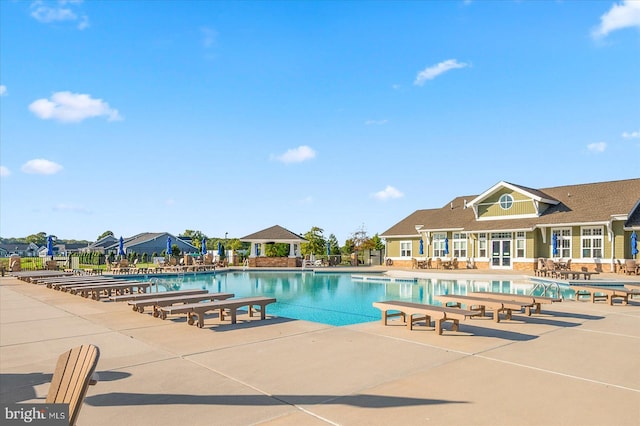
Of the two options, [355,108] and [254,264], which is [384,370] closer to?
[355,108]

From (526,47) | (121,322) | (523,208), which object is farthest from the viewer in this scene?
(523,208)

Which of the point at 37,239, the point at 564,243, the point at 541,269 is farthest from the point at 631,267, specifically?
the point at 37,239

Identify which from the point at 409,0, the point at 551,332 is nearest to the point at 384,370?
the point at 551,332

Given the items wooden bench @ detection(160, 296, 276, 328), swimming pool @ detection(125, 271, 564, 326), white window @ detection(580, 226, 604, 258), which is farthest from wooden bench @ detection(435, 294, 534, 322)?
white window @ detection(580, 226, 604, 258)

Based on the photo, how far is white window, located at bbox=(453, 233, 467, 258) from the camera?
29844 mm

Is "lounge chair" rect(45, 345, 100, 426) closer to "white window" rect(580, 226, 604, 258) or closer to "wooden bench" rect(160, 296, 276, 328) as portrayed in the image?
"wooden bench" rect(160, 296, 276, 328)

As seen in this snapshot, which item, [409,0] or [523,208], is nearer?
[409,0]

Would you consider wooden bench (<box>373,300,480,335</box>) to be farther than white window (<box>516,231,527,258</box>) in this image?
No

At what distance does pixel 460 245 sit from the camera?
98.9 feet

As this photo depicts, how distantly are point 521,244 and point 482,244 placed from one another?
8.67 feet

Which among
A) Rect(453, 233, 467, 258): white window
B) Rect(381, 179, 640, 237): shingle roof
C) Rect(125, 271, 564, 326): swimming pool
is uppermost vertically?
Rect(381, 179, 640, 237): shingle roof

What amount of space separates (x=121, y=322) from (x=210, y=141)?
55.8 feet

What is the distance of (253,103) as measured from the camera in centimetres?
2275

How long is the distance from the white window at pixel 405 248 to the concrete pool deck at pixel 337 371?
25.2m
